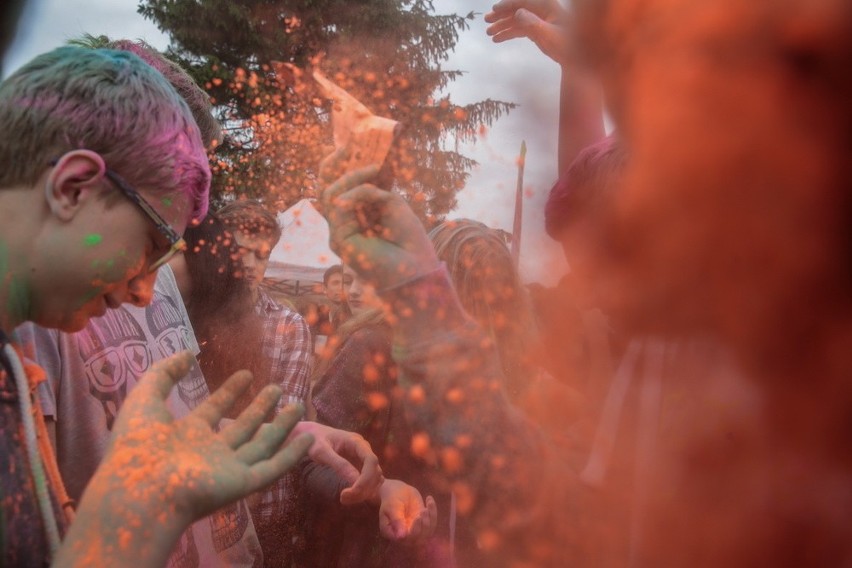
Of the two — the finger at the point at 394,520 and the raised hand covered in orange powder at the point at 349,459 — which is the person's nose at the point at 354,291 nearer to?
the raised hand covered in orange powder at the point at 349,459

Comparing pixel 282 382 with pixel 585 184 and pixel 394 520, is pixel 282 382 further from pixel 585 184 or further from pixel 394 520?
pixel 585 184

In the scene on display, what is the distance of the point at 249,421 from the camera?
42.1 inches

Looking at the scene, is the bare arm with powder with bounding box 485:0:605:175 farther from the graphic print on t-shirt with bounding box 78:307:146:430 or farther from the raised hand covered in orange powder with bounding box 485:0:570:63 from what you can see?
the graphic print on t-shirt with bounding box 78:307:146:430

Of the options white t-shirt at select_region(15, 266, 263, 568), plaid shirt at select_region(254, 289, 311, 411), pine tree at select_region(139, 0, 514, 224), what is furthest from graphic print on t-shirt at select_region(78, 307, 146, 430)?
plaid shirt at select_region(254, 289, 311, 411)

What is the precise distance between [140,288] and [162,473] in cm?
43

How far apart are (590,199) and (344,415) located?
126cm

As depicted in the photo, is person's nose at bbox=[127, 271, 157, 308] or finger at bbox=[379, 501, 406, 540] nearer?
person's nose at bbox=[127, 271, 157, 308]

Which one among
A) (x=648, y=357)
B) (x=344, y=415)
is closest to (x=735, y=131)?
(x=648, y=357)

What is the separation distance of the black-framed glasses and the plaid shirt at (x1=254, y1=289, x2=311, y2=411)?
1.41 meters

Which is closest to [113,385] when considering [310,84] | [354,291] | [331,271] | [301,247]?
[310,84]

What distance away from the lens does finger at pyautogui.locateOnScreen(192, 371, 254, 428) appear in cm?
106

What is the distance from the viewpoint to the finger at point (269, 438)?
40.6 inches

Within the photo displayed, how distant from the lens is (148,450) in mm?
978

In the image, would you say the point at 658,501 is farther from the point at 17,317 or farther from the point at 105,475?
the point at 17,317
